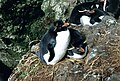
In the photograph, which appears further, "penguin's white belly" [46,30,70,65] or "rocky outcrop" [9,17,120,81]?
"penguin's white belly" [46,30,70,65]

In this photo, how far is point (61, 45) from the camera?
482 centimetres

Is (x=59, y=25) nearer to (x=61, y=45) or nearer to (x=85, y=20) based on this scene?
(x=61, y=45)

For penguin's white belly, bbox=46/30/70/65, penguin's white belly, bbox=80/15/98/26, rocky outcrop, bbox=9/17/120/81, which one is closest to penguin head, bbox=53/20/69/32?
penguin's white belly, bbox=46/30/70/65

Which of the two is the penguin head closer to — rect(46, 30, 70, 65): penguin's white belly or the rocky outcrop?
rect(46, 30, 70, 65): penguin's white belly

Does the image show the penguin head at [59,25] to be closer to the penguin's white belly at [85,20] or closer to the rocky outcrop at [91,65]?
the rocky outcrop at [91,65]

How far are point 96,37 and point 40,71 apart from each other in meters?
0.78

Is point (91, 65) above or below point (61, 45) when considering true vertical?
below

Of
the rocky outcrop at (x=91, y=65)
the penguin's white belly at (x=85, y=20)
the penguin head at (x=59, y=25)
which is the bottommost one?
the rocky outcrop at (x=91, y=65)

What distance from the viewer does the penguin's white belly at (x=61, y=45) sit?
479cm

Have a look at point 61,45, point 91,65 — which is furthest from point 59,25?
point 91,65

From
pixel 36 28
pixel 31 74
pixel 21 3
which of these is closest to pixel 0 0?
pixel 21 3

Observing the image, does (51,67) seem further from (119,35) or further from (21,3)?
(21,3)

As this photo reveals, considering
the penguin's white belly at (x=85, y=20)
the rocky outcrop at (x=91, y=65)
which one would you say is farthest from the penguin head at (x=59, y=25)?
the penguin's white belly at (x=85, y=20)

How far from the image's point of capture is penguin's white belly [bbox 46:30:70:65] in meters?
4.79
